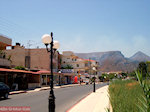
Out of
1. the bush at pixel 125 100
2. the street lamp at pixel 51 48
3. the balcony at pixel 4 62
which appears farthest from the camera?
the balcony at pixel 4 62

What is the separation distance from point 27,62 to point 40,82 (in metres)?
19.2

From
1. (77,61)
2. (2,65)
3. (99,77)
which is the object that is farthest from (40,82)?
(99,77)

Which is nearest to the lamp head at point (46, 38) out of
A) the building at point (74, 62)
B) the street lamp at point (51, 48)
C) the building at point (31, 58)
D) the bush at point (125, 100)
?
the street lamp at point (51, 48)

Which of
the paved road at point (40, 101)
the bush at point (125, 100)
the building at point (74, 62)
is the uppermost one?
the building at point (74, 62)

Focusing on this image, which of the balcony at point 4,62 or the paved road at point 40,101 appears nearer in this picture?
the paved road at point 40,101

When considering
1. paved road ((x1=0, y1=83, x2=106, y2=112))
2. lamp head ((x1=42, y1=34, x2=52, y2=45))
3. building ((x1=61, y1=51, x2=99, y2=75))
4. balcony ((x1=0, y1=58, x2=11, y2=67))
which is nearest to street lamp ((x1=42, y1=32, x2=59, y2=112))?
lamp head ((x1=42, y1=34, x2=52, y2=45))

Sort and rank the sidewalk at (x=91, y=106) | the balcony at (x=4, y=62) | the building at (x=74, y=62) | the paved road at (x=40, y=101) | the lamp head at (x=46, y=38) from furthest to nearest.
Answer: the building at (x=74, y=62) < the balcony at (x=4, y=62) < the paved road at (x=40, y=101) < the sidewalk at (x=91, y=106) < the lamp head at (x=46, y=38)

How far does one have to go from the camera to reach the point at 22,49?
60.2 m

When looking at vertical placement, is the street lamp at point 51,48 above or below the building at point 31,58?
below

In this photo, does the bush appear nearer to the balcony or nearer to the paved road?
the paved road

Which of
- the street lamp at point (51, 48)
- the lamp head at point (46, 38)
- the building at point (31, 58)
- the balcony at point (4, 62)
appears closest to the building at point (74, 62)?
the building at point (31, 58)

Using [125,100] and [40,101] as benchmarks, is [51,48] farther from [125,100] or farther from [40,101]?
[40,101]

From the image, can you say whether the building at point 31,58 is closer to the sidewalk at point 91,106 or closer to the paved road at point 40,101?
the paved road at point 40,101

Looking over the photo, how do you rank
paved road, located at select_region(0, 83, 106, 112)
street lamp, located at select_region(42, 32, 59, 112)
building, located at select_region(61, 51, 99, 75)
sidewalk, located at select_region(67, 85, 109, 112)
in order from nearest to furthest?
street lamp, located at select_region(42, 32, 59, 112) → sidewalk, located at select_region(67, 85, 109, 112) → paved road, located at select_region(0, 83, 106, 112) → building, located at select_region(61, 51, 99, 75)
